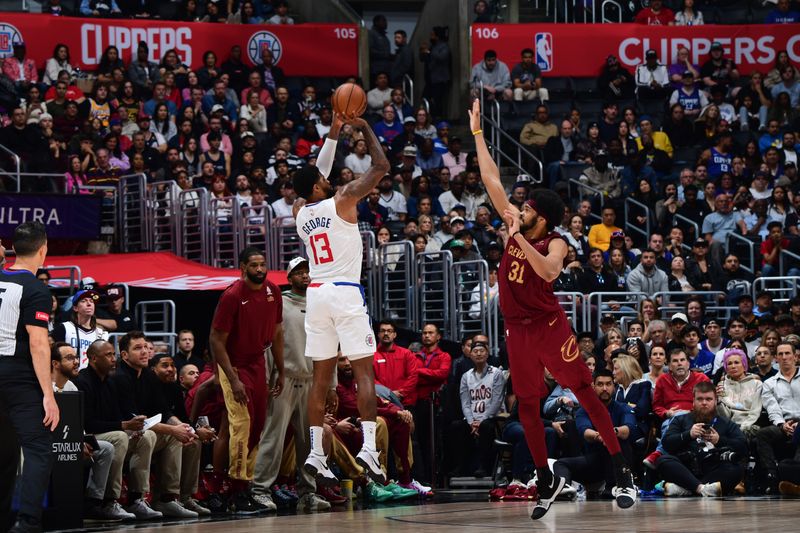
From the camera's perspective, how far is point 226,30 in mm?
24375

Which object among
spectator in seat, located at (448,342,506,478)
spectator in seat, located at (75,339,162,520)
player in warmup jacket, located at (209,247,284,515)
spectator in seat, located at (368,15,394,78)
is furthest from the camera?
spectator in seat, located at (368,15,394,78)

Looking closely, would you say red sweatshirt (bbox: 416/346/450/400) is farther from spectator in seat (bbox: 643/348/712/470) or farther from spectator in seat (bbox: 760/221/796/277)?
spectator in seat (bbox: 760/221/796/277)

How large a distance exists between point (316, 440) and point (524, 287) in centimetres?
209

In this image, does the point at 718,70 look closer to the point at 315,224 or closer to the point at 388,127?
the point at 388,127

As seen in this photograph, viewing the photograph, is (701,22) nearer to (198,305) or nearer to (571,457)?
(198,305)

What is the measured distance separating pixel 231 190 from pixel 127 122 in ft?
7.38

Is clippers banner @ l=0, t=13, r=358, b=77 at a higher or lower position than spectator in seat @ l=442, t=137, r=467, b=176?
higher

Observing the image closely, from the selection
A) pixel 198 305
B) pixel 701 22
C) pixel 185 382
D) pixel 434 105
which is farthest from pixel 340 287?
pixel 701 22

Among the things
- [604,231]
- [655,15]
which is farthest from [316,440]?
[655,15]

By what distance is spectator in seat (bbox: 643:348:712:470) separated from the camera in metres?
13.8

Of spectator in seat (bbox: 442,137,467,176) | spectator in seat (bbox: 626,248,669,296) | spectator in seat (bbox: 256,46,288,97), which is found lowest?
spectator in seat (bbox: 626,248,669,296)

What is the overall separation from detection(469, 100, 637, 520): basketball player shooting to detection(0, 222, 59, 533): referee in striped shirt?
3.25 metres

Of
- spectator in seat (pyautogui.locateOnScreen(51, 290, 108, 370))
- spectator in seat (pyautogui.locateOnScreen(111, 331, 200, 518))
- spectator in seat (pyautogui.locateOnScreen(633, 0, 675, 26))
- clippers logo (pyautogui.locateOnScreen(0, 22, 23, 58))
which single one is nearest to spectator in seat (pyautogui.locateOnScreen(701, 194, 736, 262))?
spectator in seat (pyautogui.locateOnScreen(633, 0, 675, 26))

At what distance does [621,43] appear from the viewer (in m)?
25.3
